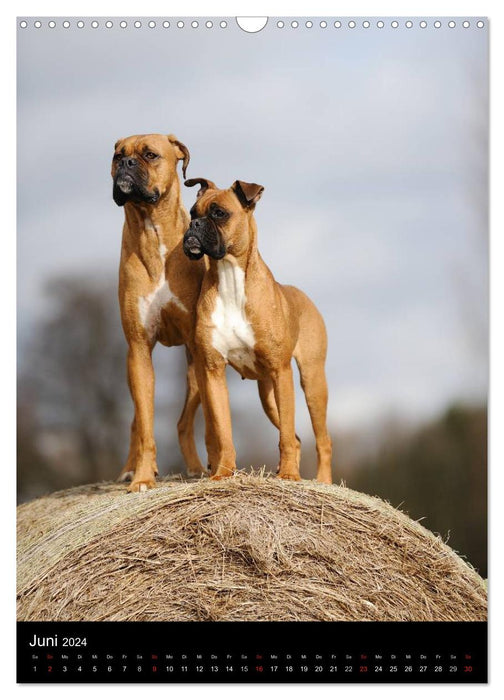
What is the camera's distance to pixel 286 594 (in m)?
5.50

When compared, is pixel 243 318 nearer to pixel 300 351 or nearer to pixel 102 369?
pixel 300 351

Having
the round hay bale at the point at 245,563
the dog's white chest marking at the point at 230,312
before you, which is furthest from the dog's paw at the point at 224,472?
the dog's white chest marking at the point at 230,312

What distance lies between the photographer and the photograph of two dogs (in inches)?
254

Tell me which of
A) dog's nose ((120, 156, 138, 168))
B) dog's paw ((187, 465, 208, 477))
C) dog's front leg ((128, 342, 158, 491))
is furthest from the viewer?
dog's paw ((187, 465, 208, 477))

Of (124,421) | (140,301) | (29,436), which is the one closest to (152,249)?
(140,301)

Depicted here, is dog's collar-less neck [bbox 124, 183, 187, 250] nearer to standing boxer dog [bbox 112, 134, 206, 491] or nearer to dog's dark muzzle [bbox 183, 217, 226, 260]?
standing boxer dog [bbox 112, 134, 206, 491]

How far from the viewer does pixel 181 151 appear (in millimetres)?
6957

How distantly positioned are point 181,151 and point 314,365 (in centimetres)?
180

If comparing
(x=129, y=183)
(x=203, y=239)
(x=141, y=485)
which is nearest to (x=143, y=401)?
(x=141, y=485)

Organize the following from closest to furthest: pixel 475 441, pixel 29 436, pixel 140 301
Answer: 1. pixel 475 441
2. pixel 140 301
3. pixel 29 436

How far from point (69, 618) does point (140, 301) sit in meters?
2.26

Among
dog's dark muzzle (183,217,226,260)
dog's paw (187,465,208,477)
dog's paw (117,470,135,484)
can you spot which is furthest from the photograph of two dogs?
dog's paw (117,470,135,484)

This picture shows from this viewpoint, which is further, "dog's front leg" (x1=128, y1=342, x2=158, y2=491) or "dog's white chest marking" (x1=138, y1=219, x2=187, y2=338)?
"dog's front leg" (x1=128, y1=342, x2=158, y2=491)

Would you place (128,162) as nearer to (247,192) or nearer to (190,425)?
(247,192)
